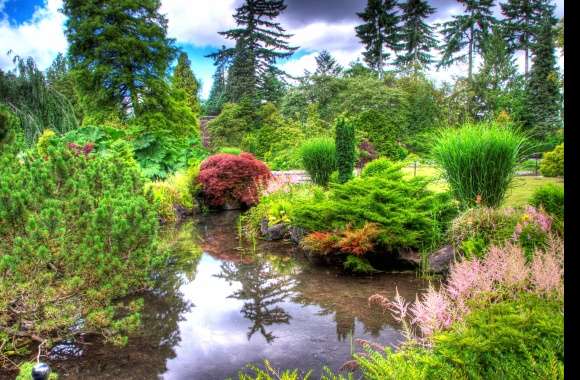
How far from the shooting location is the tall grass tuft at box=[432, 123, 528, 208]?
4.54 metres

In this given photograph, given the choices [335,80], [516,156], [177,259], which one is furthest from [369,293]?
[335,80]

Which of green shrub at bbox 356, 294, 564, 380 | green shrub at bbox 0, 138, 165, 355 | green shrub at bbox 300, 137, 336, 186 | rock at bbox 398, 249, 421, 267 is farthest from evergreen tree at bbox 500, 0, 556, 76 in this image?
green shrub at bbox 300, 137, 336, 186

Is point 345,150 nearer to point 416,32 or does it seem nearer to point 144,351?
point 416,32

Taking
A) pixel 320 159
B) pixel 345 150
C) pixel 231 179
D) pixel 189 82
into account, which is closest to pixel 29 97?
pixel 231 179

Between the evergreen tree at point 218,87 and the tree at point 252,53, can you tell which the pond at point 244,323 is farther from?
the evergreen tree at point 218,87

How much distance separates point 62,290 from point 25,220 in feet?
1.76

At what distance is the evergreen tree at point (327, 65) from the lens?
830 inches

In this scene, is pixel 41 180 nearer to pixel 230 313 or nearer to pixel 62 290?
pixel 62 290

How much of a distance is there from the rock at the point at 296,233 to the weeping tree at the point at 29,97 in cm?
741

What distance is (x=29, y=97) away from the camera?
Result: 1020 cm

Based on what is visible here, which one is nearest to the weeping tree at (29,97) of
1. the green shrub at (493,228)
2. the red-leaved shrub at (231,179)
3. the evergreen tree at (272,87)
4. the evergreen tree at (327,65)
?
the red-leaved shrub at (231,179)

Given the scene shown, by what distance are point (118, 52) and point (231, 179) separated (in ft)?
26.4

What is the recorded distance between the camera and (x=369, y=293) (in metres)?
3.95

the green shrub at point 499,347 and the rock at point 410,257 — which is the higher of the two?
the green shrub at point 499,347
